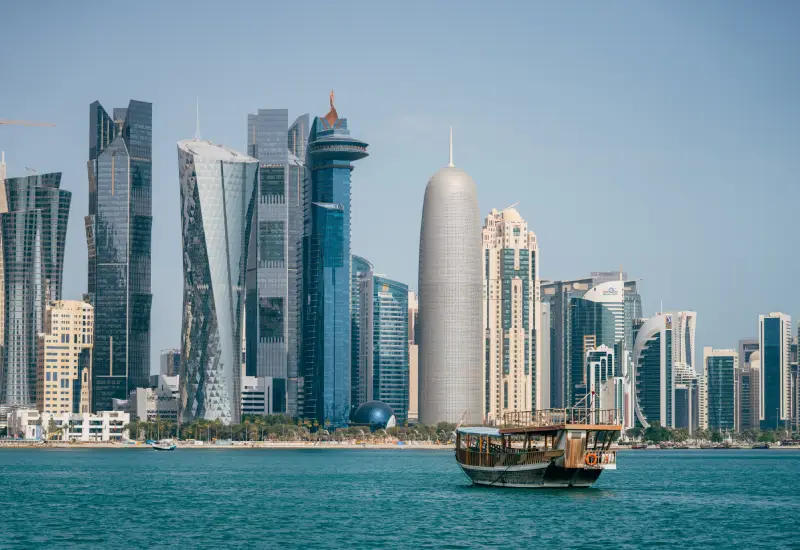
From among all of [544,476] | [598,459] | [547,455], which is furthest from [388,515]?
[598,459]

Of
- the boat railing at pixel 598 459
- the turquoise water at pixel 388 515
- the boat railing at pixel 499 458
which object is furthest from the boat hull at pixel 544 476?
the boat railing at pixel 598 459

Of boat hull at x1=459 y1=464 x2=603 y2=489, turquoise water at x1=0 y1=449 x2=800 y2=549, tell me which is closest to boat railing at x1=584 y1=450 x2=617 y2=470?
boat hull at x1=459 y1=464 x2=603 y2=489

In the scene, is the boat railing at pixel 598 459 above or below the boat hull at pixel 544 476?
above

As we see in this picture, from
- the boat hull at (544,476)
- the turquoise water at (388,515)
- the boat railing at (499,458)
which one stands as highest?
the boat railing at (499,458)

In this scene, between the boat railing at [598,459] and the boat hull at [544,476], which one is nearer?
the boat railing at [598,459]

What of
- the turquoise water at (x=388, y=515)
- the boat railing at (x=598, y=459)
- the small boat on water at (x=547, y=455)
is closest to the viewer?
the turquoise water at (x=388, y=515)

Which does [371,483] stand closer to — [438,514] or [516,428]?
[516,428]

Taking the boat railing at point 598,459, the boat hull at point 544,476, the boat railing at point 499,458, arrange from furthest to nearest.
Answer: the boat railing at point 499,458 < the boat hull at point 544,476 < the boat railing at point 598,459

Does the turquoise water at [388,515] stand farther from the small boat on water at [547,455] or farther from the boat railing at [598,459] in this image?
the boat railing at [598,459]

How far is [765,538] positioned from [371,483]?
242 feet

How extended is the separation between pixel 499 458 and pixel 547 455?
8903 mm

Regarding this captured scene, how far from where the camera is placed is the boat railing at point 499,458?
137 meters

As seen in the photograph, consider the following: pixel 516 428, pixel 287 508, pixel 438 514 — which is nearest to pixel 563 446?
pixel 516 428

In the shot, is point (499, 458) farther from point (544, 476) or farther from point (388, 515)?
point (388, 515)
